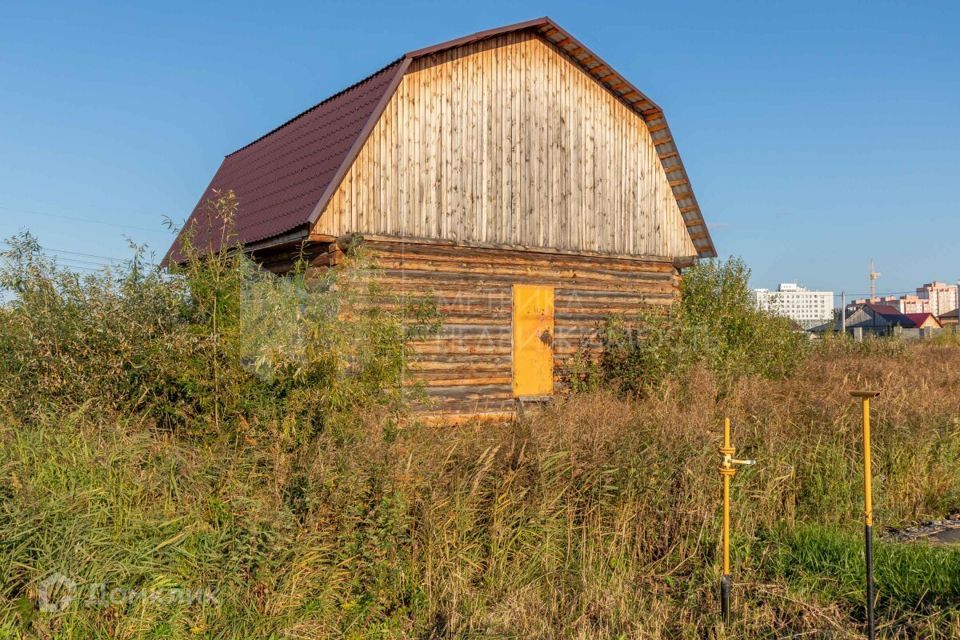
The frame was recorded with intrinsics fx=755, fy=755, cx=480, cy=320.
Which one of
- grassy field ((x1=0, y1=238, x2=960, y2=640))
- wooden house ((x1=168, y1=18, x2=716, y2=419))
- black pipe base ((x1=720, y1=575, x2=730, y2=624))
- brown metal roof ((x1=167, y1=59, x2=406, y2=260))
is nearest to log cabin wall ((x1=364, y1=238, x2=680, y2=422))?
wooden house ((x1=168, y1=18, x2=716, y2=419))

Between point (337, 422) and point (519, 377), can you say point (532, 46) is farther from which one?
point (337, 422)

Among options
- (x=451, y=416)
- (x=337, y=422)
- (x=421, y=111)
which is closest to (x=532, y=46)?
(x=421, y=111)

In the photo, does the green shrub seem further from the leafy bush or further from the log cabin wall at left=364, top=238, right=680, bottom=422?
the leafy bush

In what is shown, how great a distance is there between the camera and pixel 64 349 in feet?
23.3

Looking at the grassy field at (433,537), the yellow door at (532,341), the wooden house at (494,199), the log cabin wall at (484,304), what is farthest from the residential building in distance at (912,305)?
the grassy field at (433,537)

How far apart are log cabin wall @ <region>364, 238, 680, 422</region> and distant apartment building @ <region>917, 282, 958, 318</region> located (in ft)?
477

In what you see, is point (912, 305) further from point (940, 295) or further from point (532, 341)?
point (532, 341)

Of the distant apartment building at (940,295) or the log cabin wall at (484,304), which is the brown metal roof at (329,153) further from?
the distant apartment building at (940,295)

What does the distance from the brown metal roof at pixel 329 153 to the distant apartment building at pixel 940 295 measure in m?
144

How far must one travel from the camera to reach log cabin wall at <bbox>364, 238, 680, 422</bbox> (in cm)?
1194

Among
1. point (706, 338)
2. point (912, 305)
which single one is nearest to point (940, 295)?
point (912, 305)

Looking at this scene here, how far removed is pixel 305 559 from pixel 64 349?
338 cm

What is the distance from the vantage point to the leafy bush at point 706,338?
43.3 feet

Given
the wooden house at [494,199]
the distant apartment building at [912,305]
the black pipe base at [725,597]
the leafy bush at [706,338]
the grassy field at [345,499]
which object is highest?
the distant apartment building at [912,305]
